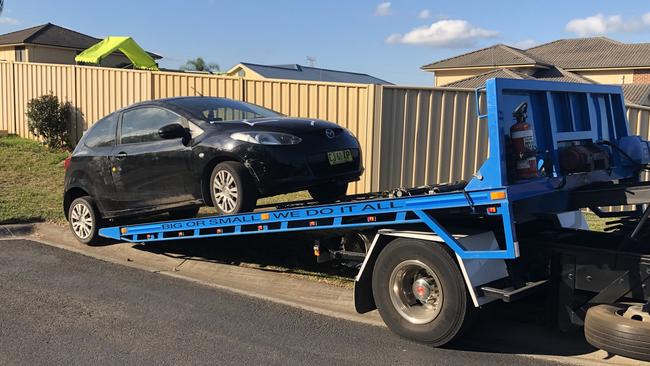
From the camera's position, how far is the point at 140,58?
19.7 meters

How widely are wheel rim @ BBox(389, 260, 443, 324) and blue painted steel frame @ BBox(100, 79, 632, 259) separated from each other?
0.36m

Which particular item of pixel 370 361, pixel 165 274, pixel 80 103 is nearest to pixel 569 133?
pixel 370 361

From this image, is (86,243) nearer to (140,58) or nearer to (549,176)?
(549,176)

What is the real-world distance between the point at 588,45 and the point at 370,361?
49.2 m

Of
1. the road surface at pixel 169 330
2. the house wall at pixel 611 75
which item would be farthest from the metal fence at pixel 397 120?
the house wall at pixel 611 75

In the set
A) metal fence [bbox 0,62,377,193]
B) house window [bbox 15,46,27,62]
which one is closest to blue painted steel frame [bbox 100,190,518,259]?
metal fence [bbox 0,62,377,193]

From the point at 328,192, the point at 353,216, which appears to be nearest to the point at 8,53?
the point at 328,192

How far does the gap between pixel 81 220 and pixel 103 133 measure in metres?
1.24

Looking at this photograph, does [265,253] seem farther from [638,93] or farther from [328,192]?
[638,93]

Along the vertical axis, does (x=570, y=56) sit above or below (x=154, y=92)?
above

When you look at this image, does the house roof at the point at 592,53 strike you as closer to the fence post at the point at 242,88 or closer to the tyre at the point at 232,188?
the fence post at the point at 242,88

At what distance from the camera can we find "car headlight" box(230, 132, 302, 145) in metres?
5.82

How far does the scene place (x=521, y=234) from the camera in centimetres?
500

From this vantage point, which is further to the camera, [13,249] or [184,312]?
[13,249]
